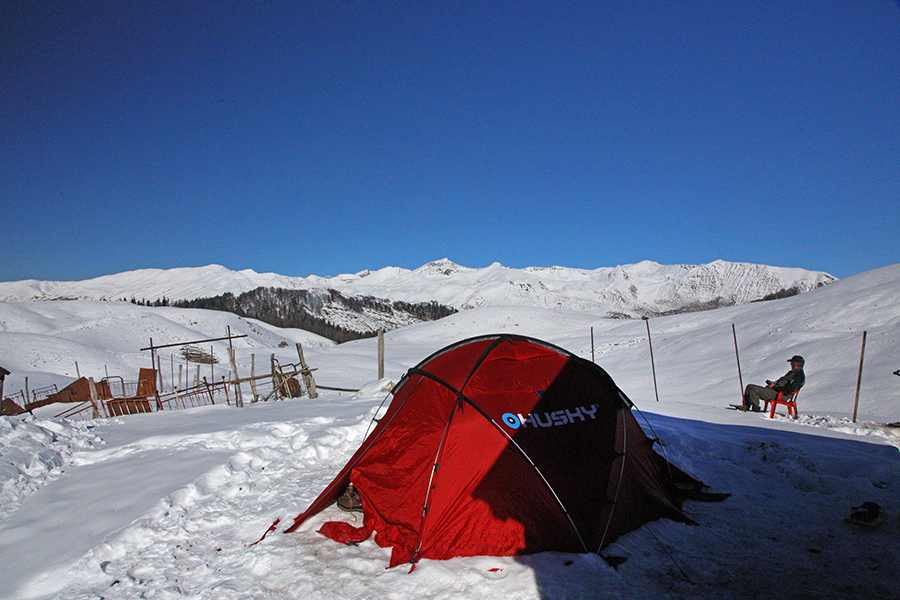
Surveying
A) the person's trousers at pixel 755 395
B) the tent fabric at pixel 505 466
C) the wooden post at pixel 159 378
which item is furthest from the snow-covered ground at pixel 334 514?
the wooden post at pixel 159 378

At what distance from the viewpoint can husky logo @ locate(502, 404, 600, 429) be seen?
496 cm

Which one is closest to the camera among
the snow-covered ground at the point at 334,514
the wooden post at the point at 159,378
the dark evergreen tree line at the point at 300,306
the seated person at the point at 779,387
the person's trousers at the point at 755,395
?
the snow-covered ground at the point at 334,514

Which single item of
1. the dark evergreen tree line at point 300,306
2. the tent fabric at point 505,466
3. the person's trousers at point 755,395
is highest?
the dark evergreen tree line at point 300,306

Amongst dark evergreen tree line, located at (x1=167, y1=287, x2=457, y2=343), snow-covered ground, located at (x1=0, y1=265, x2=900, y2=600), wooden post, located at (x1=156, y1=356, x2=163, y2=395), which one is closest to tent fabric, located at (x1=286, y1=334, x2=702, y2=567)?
snow-covered ground, located at (x1=0, y1=265, x2=900, y2=600)

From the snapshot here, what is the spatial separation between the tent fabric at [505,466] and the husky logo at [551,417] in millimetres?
13

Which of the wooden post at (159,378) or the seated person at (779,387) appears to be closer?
the seated person at (779,387)

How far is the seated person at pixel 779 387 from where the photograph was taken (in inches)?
392

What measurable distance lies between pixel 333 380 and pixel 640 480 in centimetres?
2205

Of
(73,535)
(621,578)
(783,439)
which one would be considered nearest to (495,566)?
(621,578)

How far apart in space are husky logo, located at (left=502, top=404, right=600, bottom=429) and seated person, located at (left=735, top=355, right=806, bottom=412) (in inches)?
295

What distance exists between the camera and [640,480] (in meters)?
5.12

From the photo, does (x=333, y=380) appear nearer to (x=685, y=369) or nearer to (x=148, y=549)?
(x=685, y=369)

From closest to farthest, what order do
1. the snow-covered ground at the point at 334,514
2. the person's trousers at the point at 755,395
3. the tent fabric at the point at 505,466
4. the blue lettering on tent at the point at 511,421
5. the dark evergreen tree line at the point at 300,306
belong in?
1. the snow-covered ground at the point at 334,514
2. the tent fabric at the point at 505,466
3. the blue lettering on tent at the point at 511,421
4. the person's trousers at the point at 755,395
5. the dark evergreen tree line at the point at 300,306

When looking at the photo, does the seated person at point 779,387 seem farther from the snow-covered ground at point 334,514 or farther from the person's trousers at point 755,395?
the snow-covered ground at point 334,514
